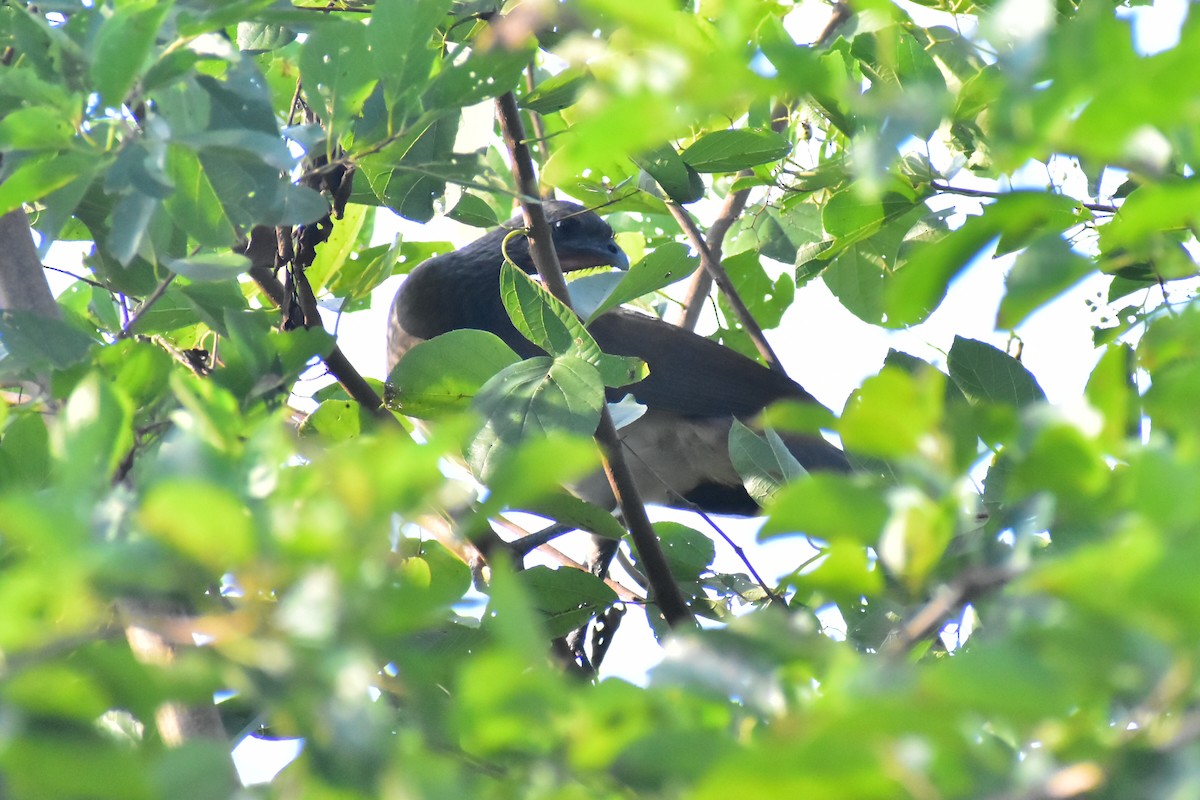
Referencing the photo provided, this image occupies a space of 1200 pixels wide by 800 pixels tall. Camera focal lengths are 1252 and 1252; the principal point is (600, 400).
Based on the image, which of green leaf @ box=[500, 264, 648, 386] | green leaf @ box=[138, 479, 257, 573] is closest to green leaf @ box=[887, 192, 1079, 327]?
green leaf @ box=[138, 479, 257, 573]

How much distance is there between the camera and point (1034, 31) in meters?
0.54

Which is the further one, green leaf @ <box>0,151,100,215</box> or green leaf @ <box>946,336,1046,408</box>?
green leaf @ <box>946,336,1046,408</box>

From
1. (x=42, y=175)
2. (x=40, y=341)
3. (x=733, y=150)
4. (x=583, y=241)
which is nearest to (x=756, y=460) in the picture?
(x=733, y=150)

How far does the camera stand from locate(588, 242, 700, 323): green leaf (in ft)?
5.16

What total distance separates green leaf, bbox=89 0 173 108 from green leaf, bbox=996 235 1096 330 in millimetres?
606

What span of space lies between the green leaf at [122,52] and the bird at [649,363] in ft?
6.94

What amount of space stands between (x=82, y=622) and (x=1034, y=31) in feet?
1.57

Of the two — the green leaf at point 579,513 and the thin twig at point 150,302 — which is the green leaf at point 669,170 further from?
the thin twig at point 150,302

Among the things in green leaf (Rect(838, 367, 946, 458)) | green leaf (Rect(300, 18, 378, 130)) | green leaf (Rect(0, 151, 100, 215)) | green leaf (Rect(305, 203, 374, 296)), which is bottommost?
green leaf (Rect(838, 367, 946, 458))

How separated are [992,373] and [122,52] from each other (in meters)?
1.03

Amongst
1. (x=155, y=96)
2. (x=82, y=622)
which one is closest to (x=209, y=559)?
(x=82, y=622)

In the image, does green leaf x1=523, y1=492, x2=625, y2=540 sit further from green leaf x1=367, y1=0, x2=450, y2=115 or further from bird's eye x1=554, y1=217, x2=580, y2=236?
bird's eye x1=554, y1=217, x2=580, y2=236

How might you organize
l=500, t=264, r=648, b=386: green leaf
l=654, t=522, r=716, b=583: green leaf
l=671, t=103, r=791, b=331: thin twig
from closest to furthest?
l=500, t=264, r=648, b=386: green leaf → l=654, t=522, r=716, b=583: green leaf → l=671, t=103, r=791, b=331: thin twig

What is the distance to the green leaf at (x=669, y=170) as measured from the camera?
1601mm
